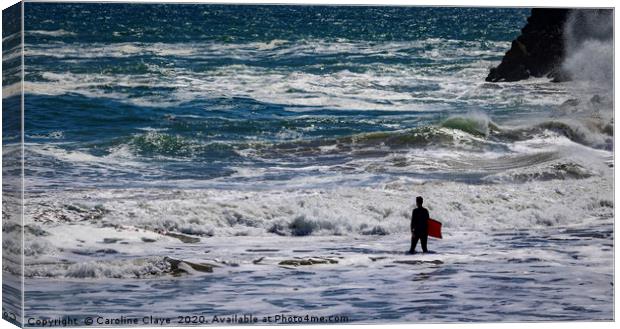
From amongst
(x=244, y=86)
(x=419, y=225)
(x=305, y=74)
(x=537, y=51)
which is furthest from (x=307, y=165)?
(x=537, y=51)

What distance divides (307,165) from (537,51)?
124 inches

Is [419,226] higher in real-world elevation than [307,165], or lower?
lower

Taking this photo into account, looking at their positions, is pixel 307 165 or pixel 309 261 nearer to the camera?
pixel 309 261

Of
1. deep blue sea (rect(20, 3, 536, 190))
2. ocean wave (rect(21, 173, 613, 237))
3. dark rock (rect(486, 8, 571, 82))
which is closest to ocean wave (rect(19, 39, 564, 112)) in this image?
deep blue sea (rect(20, 3, 536, 190))

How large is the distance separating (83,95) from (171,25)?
1.29 metres

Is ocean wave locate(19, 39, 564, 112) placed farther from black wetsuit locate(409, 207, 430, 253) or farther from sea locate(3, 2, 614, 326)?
black wetsuit locate(409, 207, 430, 253)

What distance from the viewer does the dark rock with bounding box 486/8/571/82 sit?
1747cm

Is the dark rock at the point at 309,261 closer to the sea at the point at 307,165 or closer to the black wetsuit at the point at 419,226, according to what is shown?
the sea at the point at 307,165

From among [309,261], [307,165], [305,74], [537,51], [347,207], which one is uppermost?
[537,51]

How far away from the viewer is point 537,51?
17812 mm

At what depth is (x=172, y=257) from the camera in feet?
53.3

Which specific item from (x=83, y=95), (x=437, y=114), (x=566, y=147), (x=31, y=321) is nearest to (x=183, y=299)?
(x=31, y=321)

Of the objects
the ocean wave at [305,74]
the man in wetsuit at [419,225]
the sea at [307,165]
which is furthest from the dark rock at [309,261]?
the ocean wave at [305,74]

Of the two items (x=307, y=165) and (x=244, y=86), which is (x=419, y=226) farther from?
(x=244, y=86)
